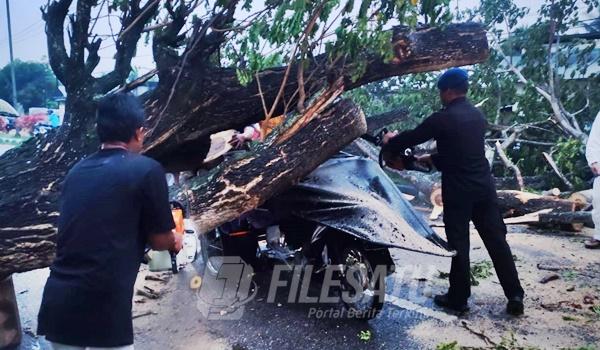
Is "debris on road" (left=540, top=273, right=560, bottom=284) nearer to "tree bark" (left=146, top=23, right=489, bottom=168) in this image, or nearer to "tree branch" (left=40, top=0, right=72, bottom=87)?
"tree bark" (left=146, top=23, right=489, bottom=168)

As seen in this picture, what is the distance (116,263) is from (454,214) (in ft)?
8.39

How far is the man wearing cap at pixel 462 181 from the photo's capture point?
3474mm

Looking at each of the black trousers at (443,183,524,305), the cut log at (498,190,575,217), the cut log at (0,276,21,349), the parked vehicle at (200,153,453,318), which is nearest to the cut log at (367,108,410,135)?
the cut log at (498,190,575,217)

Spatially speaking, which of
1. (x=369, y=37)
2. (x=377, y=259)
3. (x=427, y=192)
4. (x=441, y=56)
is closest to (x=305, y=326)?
(x=377, y=259)

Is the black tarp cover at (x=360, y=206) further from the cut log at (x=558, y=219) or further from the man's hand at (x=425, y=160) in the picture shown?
the cut log at (x=558, y=219)

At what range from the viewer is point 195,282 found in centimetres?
439

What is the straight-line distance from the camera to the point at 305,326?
136 inches

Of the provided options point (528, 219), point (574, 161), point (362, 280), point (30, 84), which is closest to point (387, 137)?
point (362, 280)

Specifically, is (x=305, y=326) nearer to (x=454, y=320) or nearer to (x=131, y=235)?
(x=454, y=320)

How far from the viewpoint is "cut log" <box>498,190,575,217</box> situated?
619 cm

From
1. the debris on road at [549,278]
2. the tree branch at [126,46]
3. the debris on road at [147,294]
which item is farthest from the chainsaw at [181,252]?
the debris on road at [549,278]

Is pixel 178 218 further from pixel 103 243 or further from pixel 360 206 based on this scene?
pixel 360 206

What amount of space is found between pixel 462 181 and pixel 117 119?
8.35 ft

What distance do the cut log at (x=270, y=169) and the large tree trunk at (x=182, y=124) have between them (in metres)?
0.01
